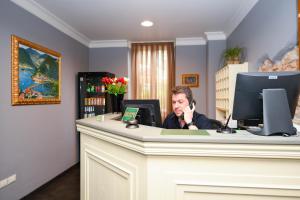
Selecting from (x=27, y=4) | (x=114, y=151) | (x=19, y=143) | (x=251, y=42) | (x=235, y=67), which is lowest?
(x=19, y=143)

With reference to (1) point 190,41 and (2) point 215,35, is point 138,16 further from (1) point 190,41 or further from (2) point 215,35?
(2) point 215,35

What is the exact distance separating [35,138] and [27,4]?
6.16ft

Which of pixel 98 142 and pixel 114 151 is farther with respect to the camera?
pixel 98 142

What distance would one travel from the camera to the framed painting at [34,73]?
2621 millimetres

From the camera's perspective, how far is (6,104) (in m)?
2.50

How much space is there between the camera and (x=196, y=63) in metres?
4.72

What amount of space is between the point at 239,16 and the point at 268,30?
1052 millimetres

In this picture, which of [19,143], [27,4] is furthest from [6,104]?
[27,4]

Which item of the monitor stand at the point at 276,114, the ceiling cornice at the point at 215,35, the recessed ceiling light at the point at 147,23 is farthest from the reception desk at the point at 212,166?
the ceiling cornice at the point at 215,35

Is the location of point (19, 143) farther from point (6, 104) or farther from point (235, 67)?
point (235, 67)

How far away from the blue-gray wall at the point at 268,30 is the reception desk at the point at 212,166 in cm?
138

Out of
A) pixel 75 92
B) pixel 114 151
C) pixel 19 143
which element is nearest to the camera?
pixel 114 151

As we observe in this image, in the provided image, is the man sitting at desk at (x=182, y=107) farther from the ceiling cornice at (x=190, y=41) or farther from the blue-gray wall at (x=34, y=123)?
the ceiling cornice at (x=190, y=41)

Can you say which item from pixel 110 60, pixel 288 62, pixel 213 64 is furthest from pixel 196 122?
pixel 110 60
